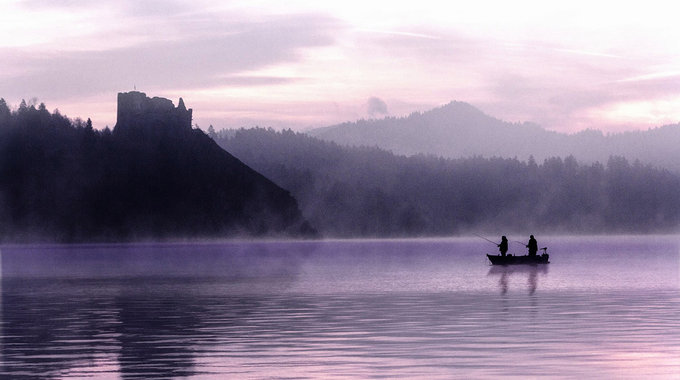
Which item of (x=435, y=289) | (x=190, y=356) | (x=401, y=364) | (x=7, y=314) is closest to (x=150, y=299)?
(x=7, y=314)

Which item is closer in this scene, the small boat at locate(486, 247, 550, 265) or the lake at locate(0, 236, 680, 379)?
the lake at locate(0, 236, 680, 379)

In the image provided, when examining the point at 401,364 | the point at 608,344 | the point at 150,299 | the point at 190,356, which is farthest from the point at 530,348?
the point at 150,299

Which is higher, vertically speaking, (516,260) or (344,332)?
(516,260)

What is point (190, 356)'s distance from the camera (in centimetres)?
3869

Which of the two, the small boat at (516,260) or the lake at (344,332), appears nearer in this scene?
the lake at (344,332)

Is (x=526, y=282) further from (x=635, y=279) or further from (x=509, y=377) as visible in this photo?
(x=509, y=377)

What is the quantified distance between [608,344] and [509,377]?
10484mm

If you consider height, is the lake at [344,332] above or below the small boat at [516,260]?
below

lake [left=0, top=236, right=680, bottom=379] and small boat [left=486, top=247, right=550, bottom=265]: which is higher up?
small boat [left=486, top=247, right=550, bottom=265]

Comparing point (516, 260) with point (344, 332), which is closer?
point (344, 332)

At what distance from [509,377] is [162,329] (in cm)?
2169

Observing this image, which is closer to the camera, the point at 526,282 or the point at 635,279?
the point at 526,282

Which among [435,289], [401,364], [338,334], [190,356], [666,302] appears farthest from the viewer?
[435,289]

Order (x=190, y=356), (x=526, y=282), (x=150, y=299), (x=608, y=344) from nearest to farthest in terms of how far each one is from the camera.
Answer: (x=190, y=356)
(x=608, y=344)
(x=150, y=299)
(x=526, y=282)
